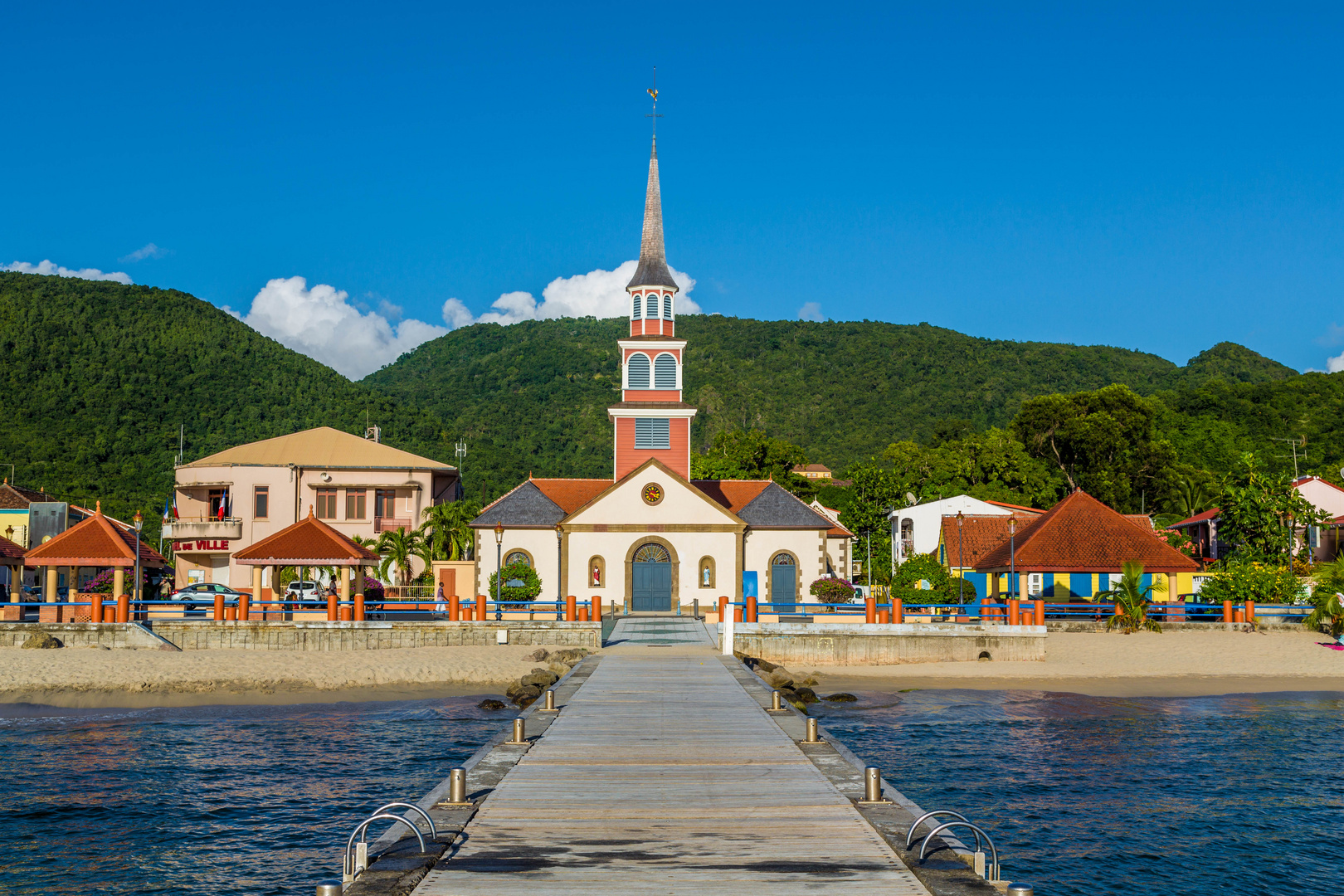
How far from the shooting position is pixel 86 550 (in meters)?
40.3

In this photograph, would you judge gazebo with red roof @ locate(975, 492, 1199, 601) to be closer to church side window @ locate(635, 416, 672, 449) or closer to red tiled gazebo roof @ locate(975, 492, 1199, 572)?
red tiled gazebo roof @ locate(975, 492, 1199, 572)

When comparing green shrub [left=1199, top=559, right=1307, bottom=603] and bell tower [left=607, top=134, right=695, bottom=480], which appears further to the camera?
bell tower [left=607, top=134, right=695, bottom=480]

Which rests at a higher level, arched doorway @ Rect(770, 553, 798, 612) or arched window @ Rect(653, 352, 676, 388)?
arched window @ Rect(653, 352, 676, 388)

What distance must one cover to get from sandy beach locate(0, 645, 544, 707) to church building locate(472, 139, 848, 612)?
11.6 meters

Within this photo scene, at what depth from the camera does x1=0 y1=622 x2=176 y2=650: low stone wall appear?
36156mm

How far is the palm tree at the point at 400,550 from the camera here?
187 feet

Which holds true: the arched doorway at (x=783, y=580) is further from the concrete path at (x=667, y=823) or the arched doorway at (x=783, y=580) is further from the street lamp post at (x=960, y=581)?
the concrete path at (x=667, y=823)

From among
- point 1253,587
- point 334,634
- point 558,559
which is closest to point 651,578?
point 558,559

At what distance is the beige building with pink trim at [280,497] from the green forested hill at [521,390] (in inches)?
856

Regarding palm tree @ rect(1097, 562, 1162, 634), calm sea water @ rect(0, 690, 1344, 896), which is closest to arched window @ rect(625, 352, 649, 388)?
palm tree @ rect(1097, 562, 1162, 634)

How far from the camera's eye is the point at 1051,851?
1528 centimetres

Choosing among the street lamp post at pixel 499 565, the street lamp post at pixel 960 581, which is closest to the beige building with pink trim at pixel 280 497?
the street lamp post at pixel 499 565

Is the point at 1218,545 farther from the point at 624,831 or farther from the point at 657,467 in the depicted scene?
the point at 624,831

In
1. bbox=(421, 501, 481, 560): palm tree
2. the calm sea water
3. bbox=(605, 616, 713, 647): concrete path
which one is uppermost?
bbox=(421, 501, 481, 560): palm tree
